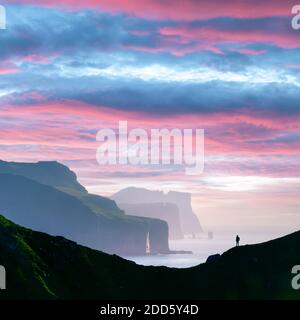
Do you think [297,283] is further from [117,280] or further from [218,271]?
[117,280]

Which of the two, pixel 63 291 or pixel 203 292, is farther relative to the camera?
pixel 203 292

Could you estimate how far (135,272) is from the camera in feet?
442

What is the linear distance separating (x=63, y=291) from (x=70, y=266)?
35.8 feet

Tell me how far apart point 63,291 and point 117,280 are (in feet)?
54.4

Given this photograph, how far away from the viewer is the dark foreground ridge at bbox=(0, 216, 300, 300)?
122 m

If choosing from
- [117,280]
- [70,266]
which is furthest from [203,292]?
[70,266]

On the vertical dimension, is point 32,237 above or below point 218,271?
above

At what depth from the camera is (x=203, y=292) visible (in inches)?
5054

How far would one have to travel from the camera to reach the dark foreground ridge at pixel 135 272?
122062 millimetres
